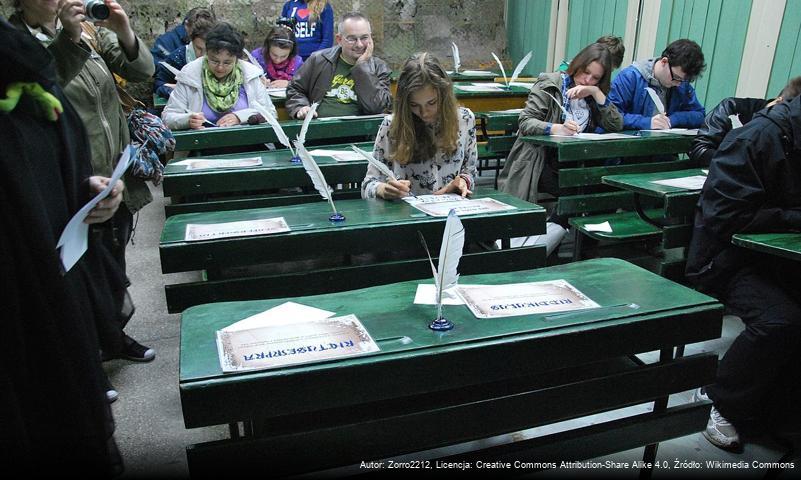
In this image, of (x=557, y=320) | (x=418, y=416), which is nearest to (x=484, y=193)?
(x=557, y=320)

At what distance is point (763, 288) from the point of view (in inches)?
84.4

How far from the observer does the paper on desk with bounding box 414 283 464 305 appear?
5.20 ft

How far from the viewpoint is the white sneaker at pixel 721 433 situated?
2.09 m

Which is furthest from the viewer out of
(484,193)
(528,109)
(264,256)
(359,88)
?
(359,88)

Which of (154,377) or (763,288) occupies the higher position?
(763,288)

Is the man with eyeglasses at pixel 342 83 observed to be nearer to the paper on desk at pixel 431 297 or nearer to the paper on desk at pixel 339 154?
the paper on desk at pixel 339 154

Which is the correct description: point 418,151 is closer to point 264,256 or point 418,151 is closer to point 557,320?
point 264,256

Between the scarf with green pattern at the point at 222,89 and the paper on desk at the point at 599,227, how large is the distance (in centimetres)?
266

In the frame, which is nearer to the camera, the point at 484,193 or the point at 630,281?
the point at 630,281

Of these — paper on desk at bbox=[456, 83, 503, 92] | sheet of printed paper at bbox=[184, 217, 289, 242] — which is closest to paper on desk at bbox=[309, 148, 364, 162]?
sheet of printed paper at bbox=[184, 217, 289, 242]

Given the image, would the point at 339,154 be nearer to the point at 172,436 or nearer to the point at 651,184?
the point at 651,184

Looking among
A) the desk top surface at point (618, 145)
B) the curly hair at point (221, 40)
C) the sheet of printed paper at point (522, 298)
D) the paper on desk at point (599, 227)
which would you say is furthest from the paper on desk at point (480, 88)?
the sheet of printed paper at point (522, 298)

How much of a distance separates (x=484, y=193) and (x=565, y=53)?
558cm

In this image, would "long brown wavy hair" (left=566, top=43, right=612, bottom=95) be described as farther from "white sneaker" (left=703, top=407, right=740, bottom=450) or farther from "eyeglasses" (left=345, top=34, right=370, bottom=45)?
"white sneaker" (left=703, top=407, right=740, bottom=450)
